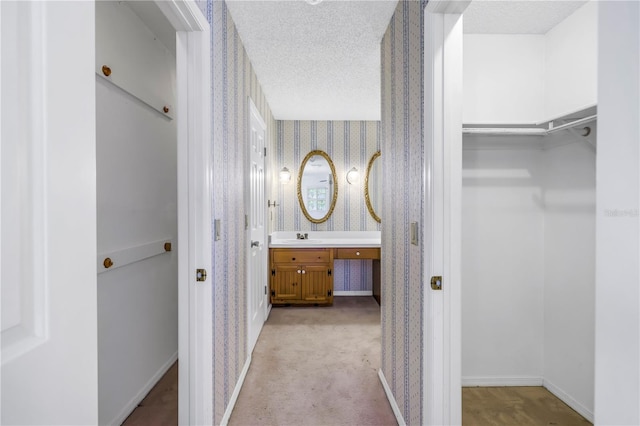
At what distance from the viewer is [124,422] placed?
5.97ft

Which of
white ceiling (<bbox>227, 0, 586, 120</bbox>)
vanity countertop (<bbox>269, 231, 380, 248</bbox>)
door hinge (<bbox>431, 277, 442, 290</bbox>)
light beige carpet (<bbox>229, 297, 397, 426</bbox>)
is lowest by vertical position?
light beige carpet (<bbox>229, 297, 397, 426</bbox>)

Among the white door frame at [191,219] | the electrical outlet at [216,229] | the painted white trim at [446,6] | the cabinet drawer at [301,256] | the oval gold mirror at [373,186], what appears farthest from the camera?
the oval gold mirror at [373,186]

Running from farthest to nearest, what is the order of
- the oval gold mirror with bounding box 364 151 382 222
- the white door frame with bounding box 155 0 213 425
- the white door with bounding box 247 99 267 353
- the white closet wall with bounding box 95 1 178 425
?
the oval gold mirror with bounding box 364 151 382 222, the white door with bounding box 247 99 267 353, the white closet wall with bounding box 95 1 178 425, the white door frame with bounding box 155 0 213 425

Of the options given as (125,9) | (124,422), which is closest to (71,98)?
(125,9)

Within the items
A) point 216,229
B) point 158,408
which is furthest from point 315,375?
point 216,229

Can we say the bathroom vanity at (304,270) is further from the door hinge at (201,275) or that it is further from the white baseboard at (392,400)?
the door hinge at (201,275)

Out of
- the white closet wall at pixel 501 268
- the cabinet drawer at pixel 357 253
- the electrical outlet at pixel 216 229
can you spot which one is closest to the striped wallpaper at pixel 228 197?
the electrical outlet at pixel 216 229

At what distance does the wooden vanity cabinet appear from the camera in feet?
12.6

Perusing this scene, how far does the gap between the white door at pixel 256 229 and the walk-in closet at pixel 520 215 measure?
1.58m

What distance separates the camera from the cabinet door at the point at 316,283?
3.85 m

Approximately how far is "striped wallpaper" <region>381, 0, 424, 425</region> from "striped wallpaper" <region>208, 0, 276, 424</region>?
94cm

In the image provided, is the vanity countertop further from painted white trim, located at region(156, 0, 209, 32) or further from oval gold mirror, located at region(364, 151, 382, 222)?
painted white trim, located at region(156, 0, 209, 32)

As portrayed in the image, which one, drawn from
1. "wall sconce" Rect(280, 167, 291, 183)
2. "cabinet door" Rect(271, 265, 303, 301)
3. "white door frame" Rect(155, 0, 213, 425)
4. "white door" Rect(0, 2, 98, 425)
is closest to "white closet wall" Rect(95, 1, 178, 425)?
"white door frame" Rect(155, 0, 213, 425)

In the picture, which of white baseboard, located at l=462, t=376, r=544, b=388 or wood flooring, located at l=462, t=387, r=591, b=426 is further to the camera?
white baseboard, located at l=462, t=376, r=544, b=388
